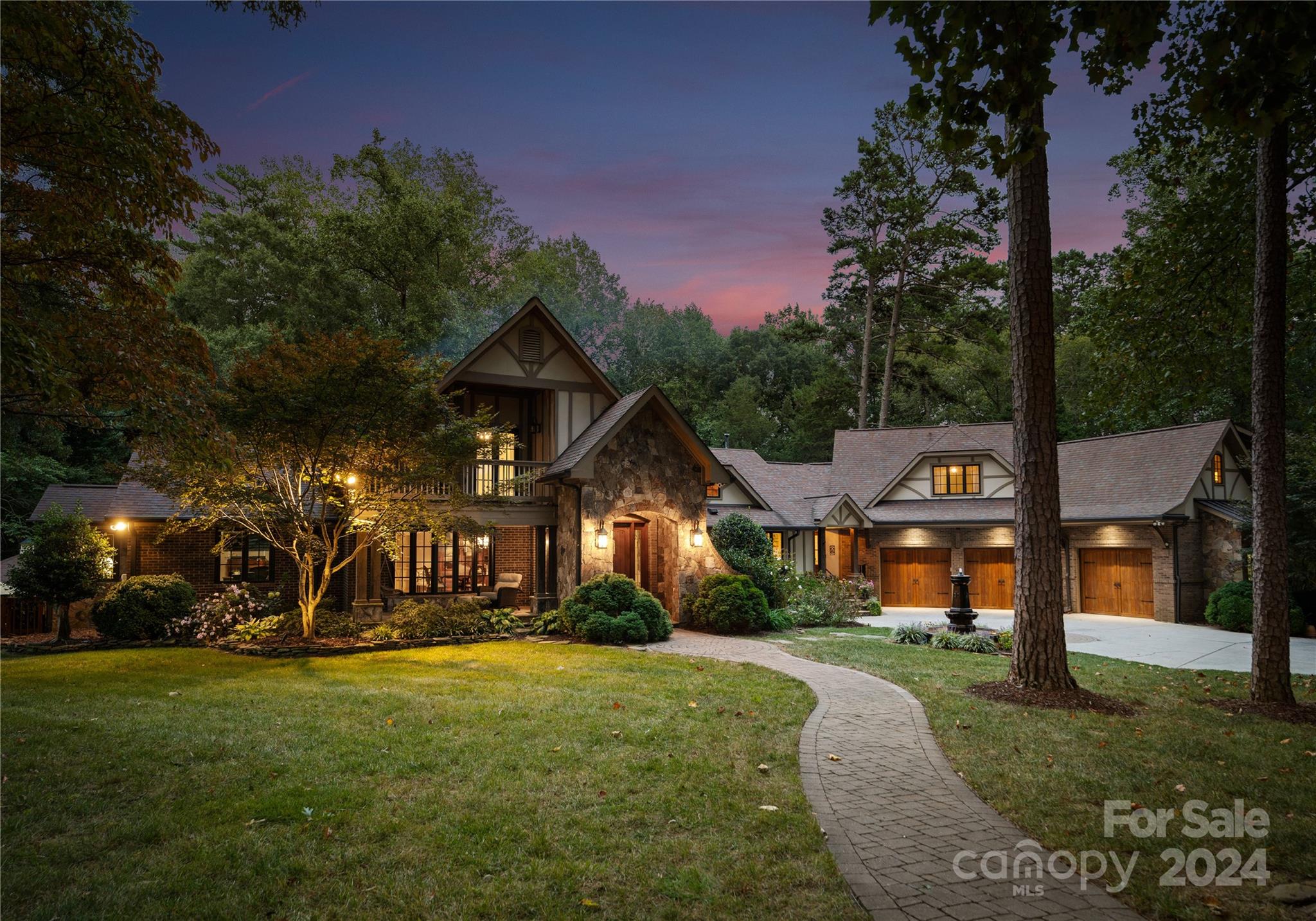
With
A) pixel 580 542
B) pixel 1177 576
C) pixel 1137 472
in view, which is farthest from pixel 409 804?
pixel 1137 472

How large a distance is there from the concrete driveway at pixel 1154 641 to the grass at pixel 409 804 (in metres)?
7.34

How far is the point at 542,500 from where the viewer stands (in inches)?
664

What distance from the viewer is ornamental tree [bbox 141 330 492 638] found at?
1182 cm

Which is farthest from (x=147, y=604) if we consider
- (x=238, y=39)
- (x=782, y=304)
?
(x=782, y=304)

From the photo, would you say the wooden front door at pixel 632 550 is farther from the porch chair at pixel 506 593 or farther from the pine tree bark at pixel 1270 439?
the pine tree bark at pixel 1270 439

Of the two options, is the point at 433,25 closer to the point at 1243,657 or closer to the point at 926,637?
the point at 926,637

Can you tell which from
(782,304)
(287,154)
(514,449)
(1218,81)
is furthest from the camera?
(782,304)

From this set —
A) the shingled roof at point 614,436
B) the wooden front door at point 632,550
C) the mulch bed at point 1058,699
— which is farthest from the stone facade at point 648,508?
the mulch bed at point 1058,699

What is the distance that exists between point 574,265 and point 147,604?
103 ft

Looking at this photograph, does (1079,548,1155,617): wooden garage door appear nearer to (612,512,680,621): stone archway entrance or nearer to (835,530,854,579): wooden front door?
(835,530,854,579): wooden front door

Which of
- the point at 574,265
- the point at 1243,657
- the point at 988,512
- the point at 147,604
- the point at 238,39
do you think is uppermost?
the point at 574,265

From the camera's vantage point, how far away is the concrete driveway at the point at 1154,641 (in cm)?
1288

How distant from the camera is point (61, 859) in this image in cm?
414

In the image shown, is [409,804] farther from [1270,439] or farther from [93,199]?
[1270,439]
